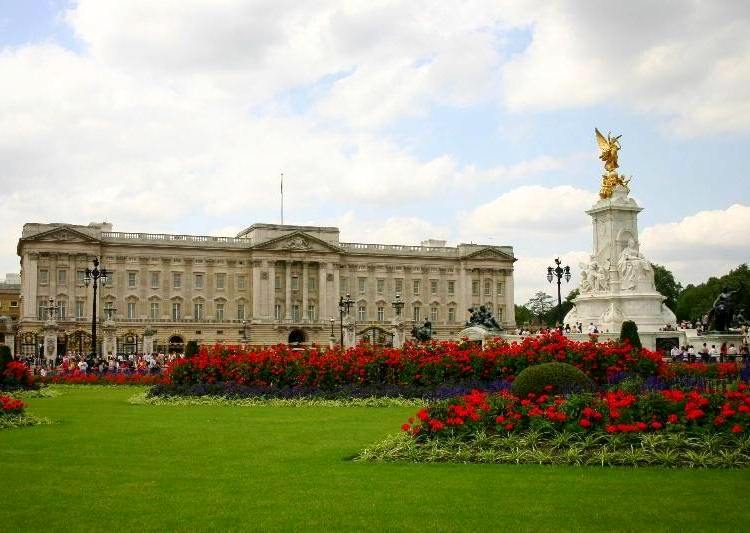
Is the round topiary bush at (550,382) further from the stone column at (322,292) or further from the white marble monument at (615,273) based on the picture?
the stone column at (322,292)

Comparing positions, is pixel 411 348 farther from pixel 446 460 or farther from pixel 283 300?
pixel 283 300

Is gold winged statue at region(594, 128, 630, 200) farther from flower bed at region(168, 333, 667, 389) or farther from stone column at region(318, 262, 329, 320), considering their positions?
stone column at region(318, 262, 329, 320)

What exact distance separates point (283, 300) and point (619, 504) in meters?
83.1

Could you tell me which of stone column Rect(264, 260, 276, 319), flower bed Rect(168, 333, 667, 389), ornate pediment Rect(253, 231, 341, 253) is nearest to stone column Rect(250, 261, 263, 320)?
stone column Rect(264, 260, 276, 319)

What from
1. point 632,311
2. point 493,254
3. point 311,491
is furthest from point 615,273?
point 493,254

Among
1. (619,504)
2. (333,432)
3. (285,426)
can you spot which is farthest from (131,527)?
(285,426)

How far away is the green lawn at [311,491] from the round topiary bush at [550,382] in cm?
256

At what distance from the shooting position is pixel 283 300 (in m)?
91.8

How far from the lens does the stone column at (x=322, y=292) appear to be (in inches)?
3644

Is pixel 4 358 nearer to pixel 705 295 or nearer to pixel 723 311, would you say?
pixel 723 311

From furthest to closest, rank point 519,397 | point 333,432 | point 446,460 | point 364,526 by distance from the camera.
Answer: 1. point 333,432
2. point 519,397
3. point 446,460
4. point 364,526

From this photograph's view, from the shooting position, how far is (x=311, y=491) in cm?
1020

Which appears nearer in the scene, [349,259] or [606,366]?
[606,366]

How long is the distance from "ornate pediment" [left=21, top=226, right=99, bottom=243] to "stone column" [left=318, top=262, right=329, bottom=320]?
71.9ft
